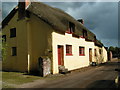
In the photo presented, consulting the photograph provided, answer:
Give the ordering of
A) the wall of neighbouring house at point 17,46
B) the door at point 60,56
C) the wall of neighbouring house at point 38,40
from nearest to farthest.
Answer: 1. the wall of neighbouring house at point 38,40
2. the wall of neighbouring house at point 17,46
3. the door at point 60,56

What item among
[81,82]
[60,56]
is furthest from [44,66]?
[81,82]

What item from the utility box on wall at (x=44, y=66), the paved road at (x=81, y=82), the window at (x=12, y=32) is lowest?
the paved road at (x=81, y=82)

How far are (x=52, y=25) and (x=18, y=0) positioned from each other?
236 inches

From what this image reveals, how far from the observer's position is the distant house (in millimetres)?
16281

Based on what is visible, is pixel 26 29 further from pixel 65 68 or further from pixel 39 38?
pixel 65 68

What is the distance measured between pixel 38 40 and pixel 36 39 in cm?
30

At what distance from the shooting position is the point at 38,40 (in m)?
16.8

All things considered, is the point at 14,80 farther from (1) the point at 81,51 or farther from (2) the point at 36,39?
(1) the point at 81,51

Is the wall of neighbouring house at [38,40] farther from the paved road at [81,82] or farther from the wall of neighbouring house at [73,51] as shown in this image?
the paved road at [81,82]

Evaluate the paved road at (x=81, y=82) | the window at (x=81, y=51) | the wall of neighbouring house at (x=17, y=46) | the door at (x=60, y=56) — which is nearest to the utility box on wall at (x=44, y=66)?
the paved road at (x=81, y=82)

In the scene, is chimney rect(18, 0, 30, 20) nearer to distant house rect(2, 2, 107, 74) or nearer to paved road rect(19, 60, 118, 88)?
distant house rect(2, 2, 107, 74)

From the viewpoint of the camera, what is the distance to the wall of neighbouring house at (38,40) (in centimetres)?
1619

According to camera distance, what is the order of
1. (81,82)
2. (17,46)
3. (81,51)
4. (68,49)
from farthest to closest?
1. (81,51)
2. (68,49)
3. (17,46)
4. (81,82)

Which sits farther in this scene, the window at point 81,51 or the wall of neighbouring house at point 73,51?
the window at point 81,51
